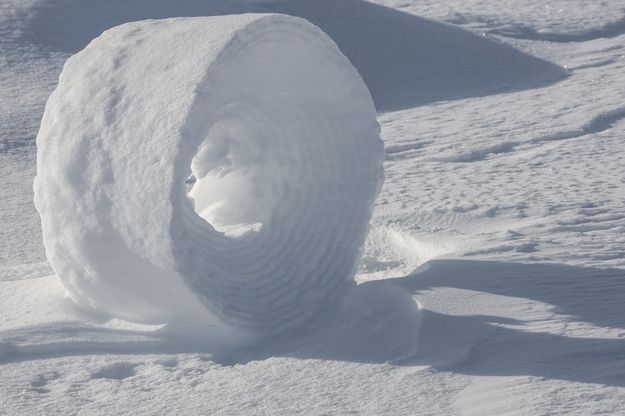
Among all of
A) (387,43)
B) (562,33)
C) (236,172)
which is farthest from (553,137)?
(562,33)

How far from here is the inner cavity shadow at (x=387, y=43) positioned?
8867 mm

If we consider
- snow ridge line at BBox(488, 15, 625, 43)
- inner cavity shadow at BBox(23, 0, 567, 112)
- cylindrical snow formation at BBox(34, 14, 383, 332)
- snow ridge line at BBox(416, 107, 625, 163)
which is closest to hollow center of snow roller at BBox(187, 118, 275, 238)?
cylindrical snow formation at BBox(34, 14, 383, 332)

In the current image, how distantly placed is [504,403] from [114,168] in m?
1.54

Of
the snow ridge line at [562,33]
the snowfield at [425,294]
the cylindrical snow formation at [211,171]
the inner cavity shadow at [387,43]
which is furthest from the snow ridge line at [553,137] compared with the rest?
the snow ridge line at [562,33]

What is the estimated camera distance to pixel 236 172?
502 centimetres

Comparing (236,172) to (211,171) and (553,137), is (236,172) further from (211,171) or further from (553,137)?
(553,137)

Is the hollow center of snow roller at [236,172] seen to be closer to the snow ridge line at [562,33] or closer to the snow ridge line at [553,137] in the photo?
the snow ridge line at [553,137]

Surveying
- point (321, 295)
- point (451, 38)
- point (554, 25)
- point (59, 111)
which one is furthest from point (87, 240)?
point (554, 25)

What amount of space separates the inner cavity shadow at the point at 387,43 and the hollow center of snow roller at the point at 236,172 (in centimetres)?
344

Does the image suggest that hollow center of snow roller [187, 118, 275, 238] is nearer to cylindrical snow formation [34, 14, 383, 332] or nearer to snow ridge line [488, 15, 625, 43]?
cylindrical snow formation [34, 14, 383, 332]

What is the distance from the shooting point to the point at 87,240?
4039mm

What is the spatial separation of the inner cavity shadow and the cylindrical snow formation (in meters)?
3.47

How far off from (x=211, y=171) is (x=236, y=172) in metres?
0.14

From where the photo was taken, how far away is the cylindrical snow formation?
156 inches
